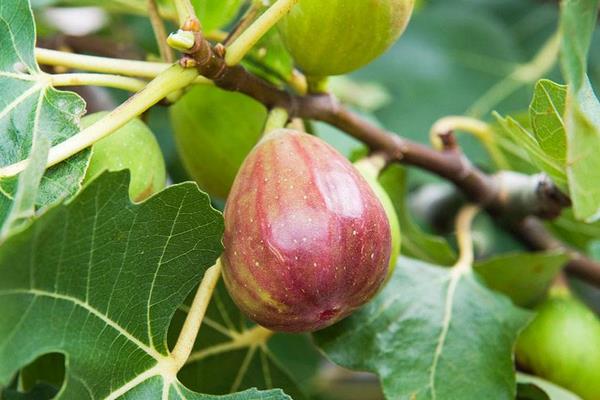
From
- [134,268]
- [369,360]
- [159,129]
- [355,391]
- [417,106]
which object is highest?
[134,268]

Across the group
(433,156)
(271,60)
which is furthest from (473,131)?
(271,60)

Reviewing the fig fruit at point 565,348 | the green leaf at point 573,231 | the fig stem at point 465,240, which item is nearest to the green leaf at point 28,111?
the fig stem at point 465,240

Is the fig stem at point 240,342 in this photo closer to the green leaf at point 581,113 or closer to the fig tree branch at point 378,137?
the fig tree branch at point 378,137

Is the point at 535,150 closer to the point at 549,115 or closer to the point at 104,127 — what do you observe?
the point at 549,115

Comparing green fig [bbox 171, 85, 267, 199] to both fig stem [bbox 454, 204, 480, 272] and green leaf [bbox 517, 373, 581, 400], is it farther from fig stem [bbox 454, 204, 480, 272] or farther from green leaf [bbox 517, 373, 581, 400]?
green leaf [bbox 517, 373, 581, 400]

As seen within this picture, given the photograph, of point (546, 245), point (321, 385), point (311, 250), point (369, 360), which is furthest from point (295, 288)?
point (321, 385)

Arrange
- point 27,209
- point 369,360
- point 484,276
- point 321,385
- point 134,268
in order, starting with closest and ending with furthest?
point 27,209
point 134,268
point 369,360
point 484,276
point 321,385

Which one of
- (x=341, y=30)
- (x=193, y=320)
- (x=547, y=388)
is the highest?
(x=341, y=30)

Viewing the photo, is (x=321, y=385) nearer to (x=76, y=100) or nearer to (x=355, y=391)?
(x=355, y=391)
